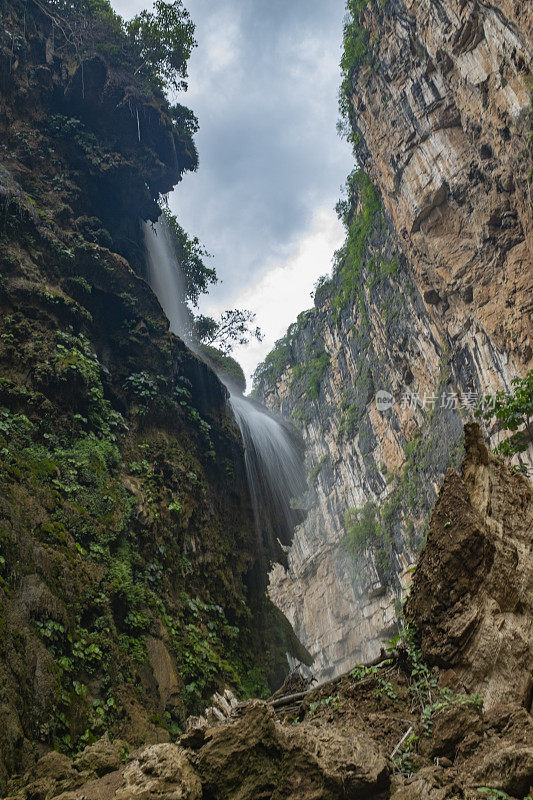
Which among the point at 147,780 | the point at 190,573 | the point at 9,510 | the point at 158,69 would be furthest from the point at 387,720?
the point at 158,69

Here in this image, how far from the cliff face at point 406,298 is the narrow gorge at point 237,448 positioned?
0.13 meters

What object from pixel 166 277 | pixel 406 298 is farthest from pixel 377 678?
pixel 406 298

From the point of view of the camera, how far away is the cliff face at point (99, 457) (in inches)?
159

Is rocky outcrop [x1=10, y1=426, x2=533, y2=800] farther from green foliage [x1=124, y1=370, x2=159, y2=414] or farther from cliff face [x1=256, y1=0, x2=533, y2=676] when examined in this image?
cliff face [x1=256, y1=0, x2=533, y2=676]

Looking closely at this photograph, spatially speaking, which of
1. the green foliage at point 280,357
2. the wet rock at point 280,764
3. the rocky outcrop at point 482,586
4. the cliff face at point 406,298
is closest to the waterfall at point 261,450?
the cliff face at point 406,298

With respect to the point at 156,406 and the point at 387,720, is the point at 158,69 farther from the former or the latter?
the point at 387,720

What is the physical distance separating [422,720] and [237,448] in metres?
8.19

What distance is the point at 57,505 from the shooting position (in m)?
A: 5.09

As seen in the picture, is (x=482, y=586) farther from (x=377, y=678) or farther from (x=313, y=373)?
(x=313, y=373)

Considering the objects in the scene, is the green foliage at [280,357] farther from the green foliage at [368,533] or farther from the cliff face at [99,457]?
the cliff face at [99,457]

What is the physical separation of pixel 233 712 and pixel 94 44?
593 inches

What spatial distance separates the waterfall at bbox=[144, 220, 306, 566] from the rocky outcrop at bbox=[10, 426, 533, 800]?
7.46 m

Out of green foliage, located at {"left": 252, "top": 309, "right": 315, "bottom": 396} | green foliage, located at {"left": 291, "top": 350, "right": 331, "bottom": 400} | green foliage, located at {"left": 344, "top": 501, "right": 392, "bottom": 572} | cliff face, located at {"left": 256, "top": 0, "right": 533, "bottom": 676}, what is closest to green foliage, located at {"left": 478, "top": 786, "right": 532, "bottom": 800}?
cliff face, located at {"left": 256, "top": 0, "right": 533, "bottom": 676}

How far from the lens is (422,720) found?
2801mm
